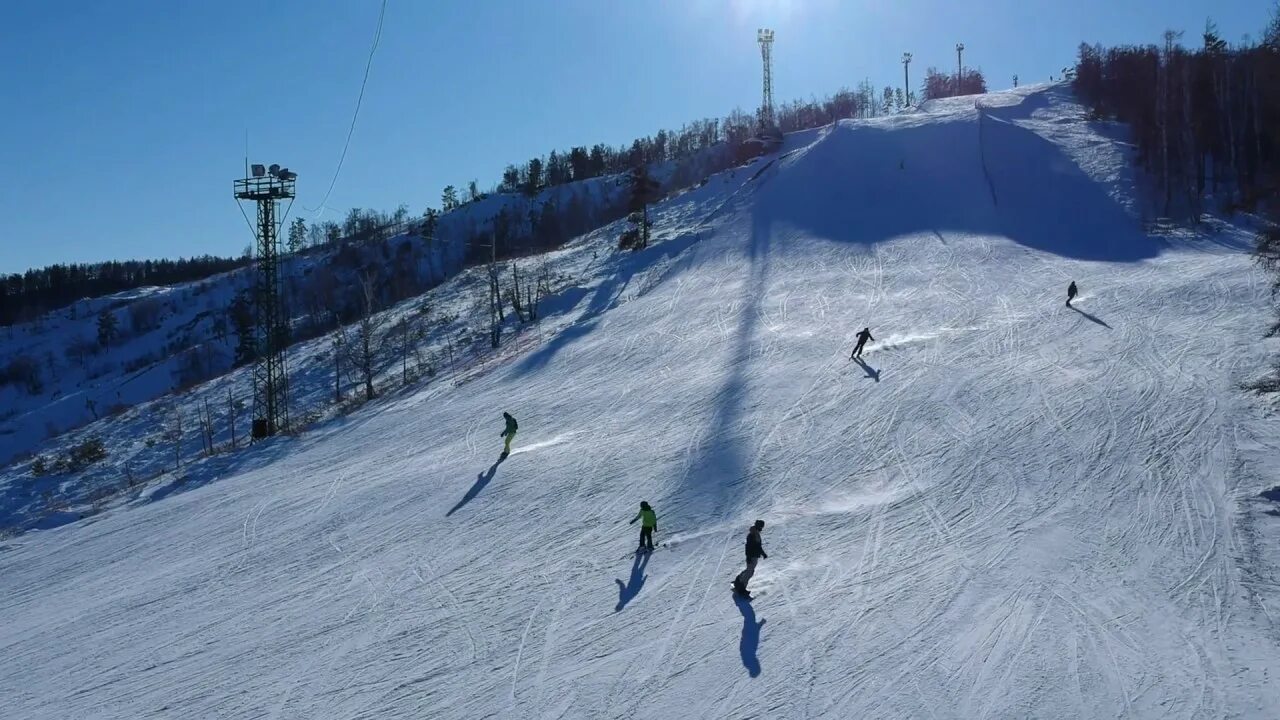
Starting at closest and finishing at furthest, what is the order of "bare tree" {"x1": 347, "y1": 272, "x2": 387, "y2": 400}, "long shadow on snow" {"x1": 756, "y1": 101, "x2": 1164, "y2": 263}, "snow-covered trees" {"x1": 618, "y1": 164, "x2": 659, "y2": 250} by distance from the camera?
"bare tree" {"x1": 347, "y1": 272, "x2": 387, "y2": 400} < "long shadow on snow" {"x1": 756, "y1": 101, "x2": 1164, "y2": 263} < "snow-covered trees" {"x1": 618, "y1": 164, "x2": 659, "y2": 250}

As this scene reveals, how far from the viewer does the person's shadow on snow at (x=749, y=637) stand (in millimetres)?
11594

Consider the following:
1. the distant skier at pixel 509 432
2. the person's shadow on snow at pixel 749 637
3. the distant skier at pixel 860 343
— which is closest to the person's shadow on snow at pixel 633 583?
the person's shadow on snow at pixel 749 637

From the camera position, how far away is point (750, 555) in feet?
44.1

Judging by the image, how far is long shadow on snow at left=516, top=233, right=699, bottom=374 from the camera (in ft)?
120

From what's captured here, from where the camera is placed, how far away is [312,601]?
52.5ft

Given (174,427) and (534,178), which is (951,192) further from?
(534,178)

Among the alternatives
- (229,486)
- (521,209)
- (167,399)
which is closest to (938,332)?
(229,486)

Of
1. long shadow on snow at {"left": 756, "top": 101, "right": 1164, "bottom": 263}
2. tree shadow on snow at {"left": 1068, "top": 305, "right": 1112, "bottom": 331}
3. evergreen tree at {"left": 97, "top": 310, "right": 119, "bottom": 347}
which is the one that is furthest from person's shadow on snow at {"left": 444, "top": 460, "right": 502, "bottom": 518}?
evergreen tree at {"left": 97, "top": 310, "right": 119, "bottom": 347}

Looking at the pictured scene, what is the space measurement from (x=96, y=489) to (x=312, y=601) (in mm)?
26779

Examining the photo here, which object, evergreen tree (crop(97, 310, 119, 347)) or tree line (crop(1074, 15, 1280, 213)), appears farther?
evergreen tree (crop(97, 310, 119, 347))

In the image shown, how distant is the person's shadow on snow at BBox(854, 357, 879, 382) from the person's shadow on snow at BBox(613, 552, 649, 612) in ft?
42.1

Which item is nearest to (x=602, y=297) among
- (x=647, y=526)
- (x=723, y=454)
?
(x=723, y=454)

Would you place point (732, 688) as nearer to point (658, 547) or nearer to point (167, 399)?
point (658, 547)

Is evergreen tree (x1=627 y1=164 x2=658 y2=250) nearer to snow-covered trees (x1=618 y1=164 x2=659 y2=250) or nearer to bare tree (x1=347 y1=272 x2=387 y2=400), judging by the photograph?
snow-covered trees (x1=618 y1=164 x2=659 y2=250)
